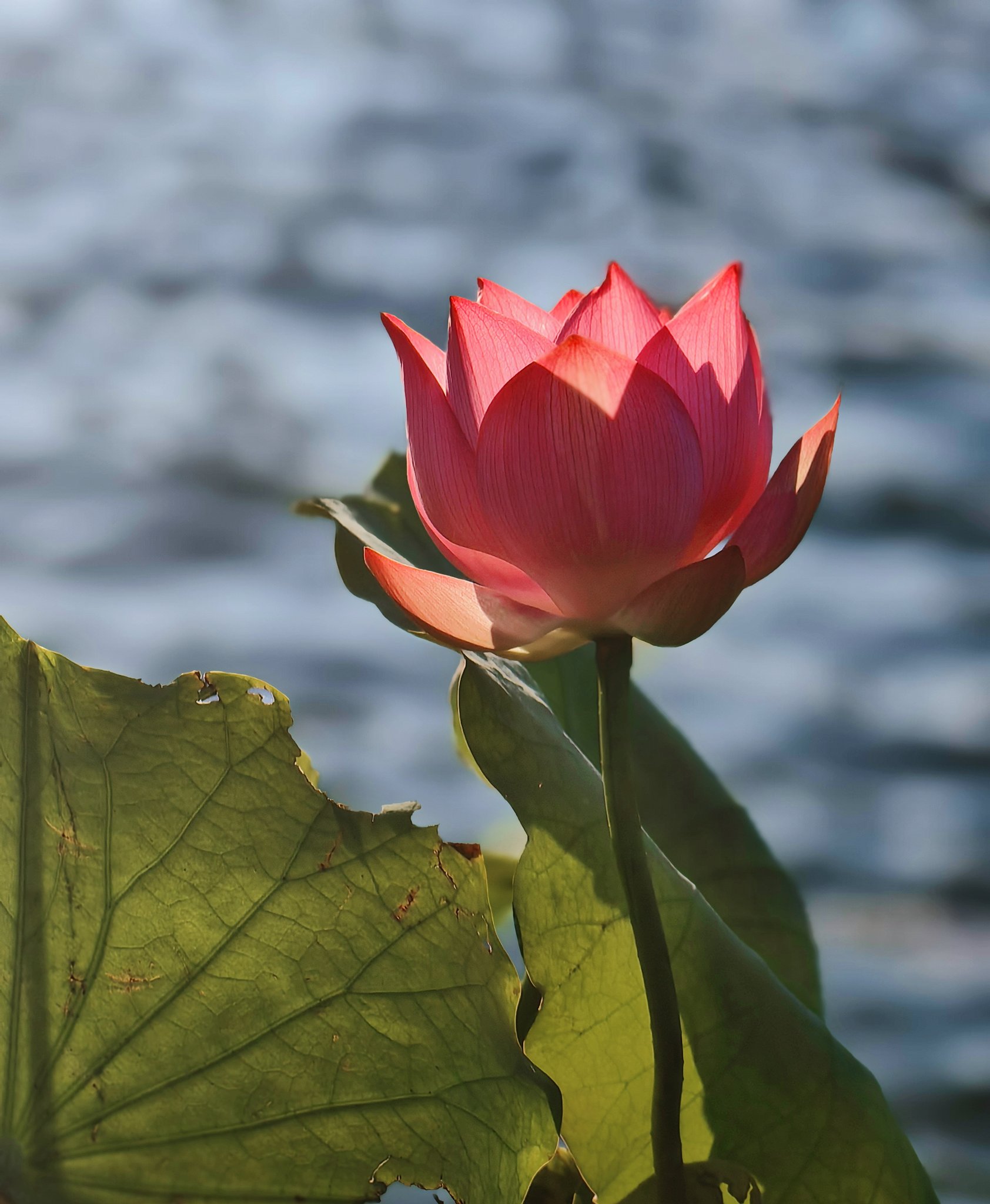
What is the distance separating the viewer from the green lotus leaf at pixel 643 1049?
0.77ft

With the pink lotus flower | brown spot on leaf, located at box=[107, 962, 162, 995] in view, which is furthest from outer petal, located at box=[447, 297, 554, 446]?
brown spot on leaf, located at box=[107, 962, 162, 995]

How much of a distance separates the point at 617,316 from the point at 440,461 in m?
0.04

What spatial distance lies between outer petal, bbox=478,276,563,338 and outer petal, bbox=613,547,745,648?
0.24 ft

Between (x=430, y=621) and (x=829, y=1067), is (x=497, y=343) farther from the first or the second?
(x=829, y=1067)

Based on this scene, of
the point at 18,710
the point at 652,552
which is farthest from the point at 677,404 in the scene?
the point at 18,710

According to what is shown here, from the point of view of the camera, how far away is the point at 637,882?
19 cm

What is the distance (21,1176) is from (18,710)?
0.29 feet

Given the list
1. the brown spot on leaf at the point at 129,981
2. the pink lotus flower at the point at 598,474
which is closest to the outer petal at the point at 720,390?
the pink lotus flower at the point at 598,474

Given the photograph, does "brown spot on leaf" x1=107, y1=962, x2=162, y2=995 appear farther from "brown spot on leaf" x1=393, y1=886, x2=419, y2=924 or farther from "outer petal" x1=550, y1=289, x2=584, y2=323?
"outer petal" x1=550, y1=289, x2=584, y2=323

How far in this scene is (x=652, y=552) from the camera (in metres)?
0.19

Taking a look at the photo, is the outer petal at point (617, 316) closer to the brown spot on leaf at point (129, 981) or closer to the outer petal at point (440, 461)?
the outer petal at point (440, 461)

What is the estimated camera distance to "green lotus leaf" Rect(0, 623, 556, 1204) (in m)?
0.21

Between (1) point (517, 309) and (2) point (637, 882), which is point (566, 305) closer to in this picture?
(1) point (517, 309)

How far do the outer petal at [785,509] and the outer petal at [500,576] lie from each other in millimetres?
35
